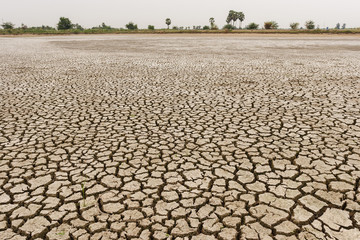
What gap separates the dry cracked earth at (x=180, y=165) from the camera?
2.18 metres

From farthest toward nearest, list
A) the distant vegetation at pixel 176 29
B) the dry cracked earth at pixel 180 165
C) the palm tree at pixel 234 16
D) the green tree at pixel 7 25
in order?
the palm tree at pixel 234 16
the green tree at pixel 7 25
the distant vegetation at pixel 176 29
the dry cracked earth at pixel 180 165

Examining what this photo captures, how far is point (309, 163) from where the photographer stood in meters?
3.11

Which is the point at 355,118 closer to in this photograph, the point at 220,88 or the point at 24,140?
the point at 220,88

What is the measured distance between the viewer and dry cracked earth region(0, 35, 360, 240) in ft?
7.15

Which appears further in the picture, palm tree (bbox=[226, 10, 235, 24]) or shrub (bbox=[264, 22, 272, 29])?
palm tree (bbox=[226, 10, 235, 24])

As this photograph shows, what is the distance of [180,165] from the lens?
10.2 ft

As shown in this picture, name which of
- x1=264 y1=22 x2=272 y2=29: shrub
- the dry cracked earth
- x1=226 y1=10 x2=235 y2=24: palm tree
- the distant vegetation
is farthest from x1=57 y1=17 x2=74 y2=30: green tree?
the dry cracked earth

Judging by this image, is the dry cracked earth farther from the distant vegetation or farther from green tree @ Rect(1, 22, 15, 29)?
green tree @ Rect(1, 22, 15, 29)

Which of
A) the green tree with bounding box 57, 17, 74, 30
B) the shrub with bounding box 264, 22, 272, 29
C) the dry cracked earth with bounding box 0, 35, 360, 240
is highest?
the green tree with bounding box 57, 17, 74, 30

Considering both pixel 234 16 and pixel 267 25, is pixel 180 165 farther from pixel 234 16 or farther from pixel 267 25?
pixel 234 16

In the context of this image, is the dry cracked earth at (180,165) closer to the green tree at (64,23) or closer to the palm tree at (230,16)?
the green tree at (64,23)

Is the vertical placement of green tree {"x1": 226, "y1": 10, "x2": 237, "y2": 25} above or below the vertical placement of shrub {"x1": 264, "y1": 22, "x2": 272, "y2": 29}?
above

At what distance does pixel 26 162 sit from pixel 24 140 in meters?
0.75

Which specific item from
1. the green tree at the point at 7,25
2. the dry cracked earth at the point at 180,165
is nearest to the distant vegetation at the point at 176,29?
the green tree at the point at 7,25
